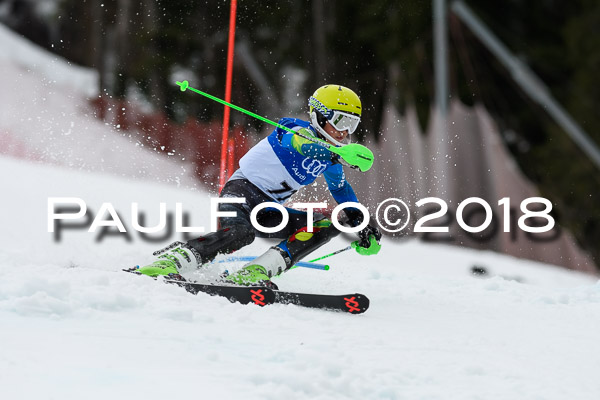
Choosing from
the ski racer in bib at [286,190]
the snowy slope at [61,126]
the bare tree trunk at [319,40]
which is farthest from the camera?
the bare tree trunk at [319,40]

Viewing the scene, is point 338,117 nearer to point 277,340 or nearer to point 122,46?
point 277,340

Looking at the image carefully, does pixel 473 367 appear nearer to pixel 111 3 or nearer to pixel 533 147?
pixel 533 147

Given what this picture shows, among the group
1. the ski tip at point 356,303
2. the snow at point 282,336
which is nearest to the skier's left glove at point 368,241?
the snow at point 282,336

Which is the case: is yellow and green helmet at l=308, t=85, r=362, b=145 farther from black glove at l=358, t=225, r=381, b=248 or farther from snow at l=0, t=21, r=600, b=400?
snow at l=0, t=21, r=600, b=400

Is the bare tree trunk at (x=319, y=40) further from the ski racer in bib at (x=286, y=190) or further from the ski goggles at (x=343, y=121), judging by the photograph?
the ski goggles at (x=343, y=121)

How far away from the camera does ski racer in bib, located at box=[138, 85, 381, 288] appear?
4.38m

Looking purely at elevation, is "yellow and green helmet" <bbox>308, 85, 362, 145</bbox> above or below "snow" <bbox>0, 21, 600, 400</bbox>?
above

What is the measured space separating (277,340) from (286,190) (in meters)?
1.72

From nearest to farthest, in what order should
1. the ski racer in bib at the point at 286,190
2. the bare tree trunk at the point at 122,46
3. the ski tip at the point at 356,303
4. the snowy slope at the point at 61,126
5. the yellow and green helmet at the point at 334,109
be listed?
the ski tip at the point at 356,303
the ski racer in bib at the point at 286,190
the yellow and green helmet at the point at 334,109
the snowy slope at the point at 61,126
the bare tree trunk at the point at 122,46

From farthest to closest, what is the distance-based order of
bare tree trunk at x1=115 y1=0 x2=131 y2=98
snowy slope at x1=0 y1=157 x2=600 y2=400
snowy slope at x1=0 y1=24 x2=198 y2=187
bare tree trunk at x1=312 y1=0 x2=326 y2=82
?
1. bare tree trunk at x1=115 y1=0 x2=131 y2=98
2. bare tree trunk at x1=312 y1=0 x2=326 y2=82
3. snowy slope at x1=0 y1=24 x2=198 y2=187
4. snowy slope at x1=0 y1=157 x2=600 y2=400

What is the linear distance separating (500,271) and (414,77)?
30.8ft

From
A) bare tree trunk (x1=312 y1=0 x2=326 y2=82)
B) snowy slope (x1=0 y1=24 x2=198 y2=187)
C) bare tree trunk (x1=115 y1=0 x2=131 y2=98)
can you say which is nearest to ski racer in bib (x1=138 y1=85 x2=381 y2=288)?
snowy slope (x1=0 y1=24 x2=198 y2=187)

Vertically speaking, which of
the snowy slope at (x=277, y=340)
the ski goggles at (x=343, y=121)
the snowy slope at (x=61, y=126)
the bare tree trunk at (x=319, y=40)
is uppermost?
the bare tree trunk at (x=319, y=40)

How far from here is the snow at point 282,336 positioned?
2.56 meters
